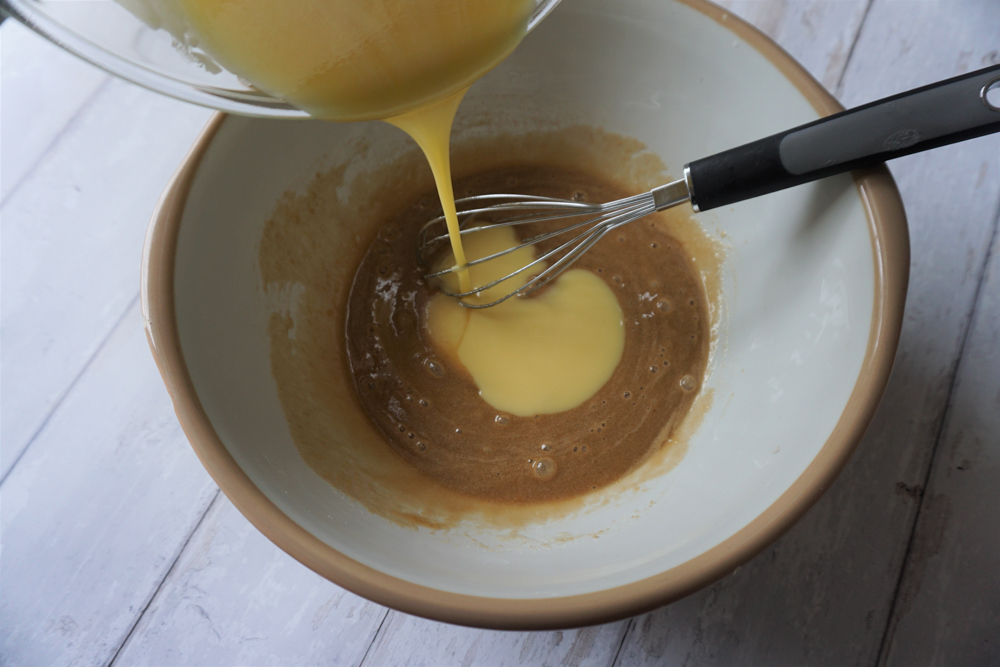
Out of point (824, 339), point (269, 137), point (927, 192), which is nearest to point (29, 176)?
point (269, 137)

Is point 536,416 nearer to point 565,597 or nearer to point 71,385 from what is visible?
point 565,597

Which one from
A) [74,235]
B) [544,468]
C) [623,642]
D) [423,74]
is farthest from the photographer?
[74,235]

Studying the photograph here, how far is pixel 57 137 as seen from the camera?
3.35 feet

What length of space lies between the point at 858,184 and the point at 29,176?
118 centimetres

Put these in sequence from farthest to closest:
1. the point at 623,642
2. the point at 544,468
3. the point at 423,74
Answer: the point at 544,468, the point at 623,642, the point at 423,74

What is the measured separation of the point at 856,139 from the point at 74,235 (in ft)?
3.52

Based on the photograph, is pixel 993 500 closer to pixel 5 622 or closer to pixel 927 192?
pixel 927 192

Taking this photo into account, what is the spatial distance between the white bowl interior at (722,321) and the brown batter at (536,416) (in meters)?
0.07

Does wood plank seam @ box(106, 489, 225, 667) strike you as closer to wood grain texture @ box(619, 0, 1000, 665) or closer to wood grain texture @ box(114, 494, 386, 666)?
wood grain texture @ box(114, 494, 386, 666)

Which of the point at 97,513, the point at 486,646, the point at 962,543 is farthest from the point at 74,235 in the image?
the point at 962,543

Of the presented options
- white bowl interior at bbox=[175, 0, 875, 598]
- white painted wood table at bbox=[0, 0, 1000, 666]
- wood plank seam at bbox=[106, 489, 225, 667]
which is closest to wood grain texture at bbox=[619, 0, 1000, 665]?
white painted wood table at bbox=[0, 0, 1000, 666]

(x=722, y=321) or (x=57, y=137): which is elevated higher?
(x=57, y=137)

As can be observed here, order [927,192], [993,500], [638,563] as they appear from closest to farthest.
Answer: [638,563] → [993,500] → [927,192]

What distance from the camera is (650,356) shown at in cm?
95
